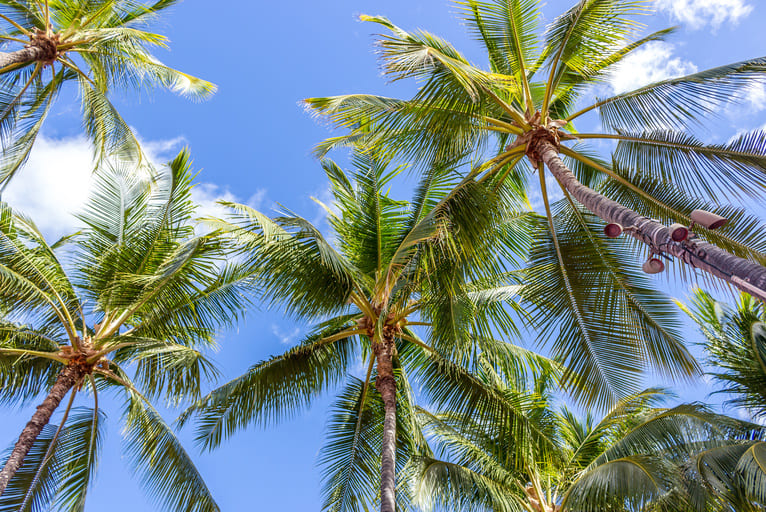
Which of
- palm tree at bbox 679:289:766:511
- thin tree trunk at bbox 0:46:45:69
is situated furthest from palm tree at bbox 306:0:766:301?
thin tree trunk at bbox 0:46:45:69

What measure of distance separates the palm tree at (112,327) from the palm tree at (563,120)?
3.26 m

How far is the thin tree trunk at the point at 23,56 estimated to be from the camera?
858 centimetres

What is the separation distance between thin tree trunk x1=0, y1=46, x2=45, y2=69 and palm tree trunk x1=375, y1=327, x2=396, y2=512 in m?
7.33

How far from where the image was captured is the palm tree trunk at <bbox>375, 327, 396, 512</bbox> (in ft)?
23.2

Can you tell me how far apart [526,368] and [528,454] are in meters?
1.98

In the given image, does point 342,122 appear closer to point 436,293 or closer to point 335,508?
point 436,293

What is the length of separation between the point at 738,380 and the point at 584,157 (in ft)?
17.0

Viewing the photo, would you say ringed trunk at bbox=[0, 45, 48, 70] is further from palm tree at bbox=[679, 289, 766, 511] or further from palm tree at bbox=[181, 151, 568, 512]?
palm tree at bbox=[679, 289, 766, 511]

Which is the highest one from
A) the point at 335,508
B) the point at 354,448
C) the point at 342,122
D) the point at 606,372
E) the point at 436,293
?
the point at 342,122

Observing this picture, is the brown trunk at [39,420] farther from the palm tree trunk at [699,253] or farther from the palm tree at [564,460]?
the palm tree trunk at [699,253]

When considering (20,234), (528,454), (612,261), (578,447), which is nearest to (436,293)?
(612,261)

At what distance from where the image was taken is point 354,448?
31.0 feet

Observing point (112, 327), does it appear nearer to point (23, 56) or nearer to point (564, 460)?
point (23, 56)

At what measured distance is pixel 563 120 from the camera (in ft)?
24.8
